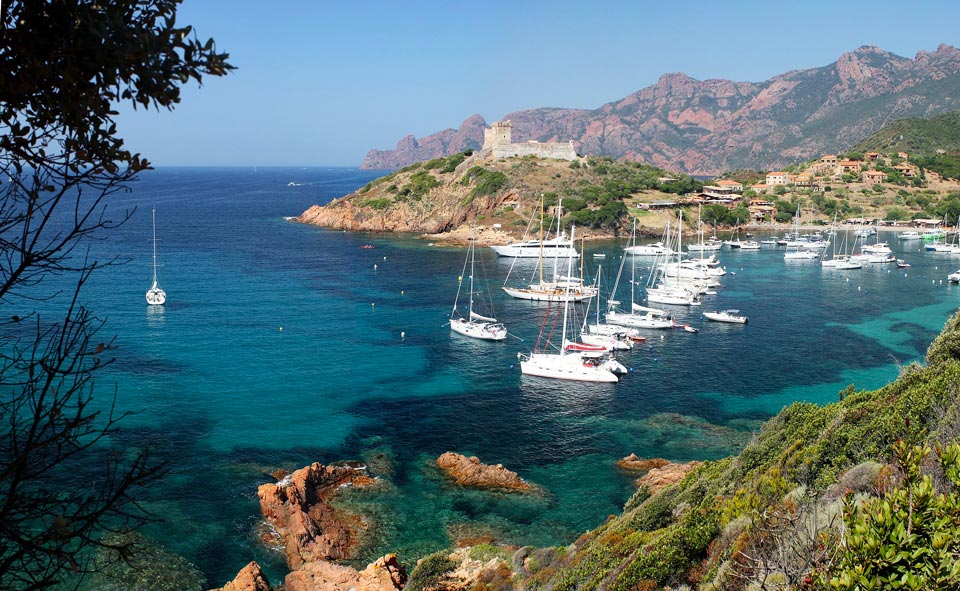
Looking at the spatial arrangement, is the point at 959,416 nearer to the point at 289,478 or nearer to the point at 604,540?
the point at 604,540

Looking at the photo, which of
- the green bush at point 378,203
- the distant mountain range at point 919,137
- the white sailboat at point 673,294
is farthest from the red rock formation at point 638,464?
the distant mountain range at point 919,137

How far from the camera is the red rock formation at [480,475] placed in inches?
1016

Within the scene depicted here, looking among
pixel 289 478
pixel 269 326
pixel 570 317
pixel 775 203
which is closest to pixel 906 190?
pixel 775 203

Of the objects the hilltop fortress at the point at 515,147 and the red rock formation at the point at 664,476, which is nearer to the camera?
the red rock formation at the point at 664,476

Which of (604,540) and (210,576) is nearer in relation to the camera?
(604,540)

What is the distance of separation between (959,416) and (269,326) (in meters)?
42.0

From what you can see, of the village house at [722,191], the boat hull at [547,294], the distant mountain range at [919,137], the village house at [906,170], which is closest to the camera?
the boat hull at [547,294]

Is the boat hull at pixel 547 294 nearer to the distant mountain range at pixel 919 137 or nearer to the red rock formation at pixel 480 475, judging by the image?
the red rock formation at pixel 480 475

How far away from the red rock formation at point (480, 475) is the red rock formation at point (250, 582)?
9.28m

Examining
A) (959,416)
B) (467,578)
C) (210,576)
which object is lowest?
(210,576)

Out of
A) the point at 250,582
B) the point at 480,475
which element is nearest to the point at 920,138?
the point at 480,475

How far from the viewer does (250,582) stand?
57.9 feet

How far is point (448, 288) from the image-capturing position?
6234 cm

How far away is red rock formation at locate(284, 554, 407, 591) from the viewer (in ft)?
60.2
